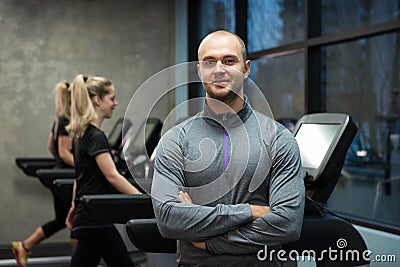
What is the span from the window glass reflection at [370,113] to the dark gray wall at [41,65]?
2506 mm

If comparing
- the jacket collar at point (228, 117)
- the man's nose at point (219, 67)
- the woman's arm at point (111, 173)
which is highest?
the man's nose at point (219, 67)

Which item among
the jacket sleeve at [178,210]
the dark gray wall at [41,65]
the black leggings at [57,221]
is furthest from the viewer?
the dark gray wall at [41,65]

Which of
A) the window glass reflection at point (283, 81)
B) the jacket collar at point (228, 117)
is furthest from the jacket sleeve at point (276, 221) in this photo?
the window glass reflection at point (283, 81)

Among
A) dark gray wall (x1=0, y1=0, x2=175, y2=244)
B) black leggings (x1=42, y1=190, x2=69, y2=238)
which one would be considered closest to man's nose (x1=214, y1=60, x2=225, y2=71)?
black leggings (x1=42, y1=190, x2=69, y2=238)

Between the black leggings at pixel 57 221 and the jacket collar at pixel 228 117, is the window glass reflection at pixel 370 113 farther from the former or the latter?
the black leggings at pixel 57 221

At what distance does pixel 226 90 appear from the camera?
2.05m

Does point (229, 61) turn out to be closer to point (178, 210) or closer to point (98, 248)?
point (178, 210)

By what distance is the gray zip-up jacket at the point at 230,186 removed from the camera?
204 cm

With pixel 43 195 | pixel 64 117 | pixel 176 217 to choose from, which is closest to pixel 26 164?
pixel 43 195

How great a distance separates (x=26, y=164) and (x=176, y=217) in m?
3.99

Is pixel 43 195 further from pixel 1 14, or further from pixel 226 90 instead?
pixel 226 90

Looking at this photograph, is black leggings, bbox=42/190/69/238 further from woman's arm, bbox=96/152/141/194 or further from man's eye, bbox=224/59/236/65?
man's eye, bbox=224/59/236/65

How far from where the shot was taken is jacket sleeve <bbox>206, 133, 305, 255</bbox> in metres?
2.04

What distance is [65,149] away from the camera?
4922 millimetres
